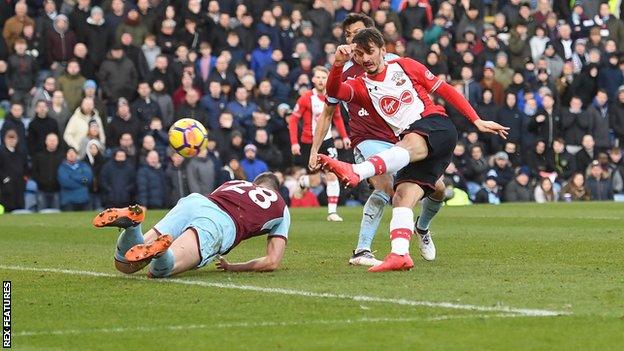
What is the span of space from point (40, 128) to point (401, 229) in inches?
607

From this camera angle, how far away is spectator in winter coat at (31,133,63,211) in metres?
25.9

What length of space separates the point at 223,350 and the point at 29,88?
19996mm

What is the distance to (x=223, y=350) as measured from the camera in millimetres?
7590

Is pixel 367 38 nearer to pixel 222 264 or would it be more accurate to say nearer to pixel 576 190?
pixel 222 264

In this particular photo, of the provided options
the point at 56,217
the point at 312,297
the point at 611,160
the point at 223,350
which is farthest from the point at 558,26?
the point at 223,350

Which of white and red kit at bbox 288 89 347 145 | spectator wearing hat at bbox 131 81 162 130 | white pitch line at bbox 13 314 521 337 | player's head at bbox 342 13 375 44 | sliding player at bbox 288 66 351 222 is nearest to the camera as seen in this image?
white pitch line at bbox 13 314 521 337

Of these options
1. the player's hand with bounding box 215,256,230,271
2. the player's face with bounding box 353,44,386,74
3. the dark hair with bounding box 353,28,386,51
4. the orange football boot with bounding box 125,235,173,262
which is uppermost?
the dark hair with bounding box 353,28,386,51

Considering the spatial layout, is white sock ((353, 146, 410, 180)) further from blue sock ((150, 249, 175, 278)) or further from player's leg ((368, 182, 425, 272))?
blue sock ((150, 249, 175, 278))

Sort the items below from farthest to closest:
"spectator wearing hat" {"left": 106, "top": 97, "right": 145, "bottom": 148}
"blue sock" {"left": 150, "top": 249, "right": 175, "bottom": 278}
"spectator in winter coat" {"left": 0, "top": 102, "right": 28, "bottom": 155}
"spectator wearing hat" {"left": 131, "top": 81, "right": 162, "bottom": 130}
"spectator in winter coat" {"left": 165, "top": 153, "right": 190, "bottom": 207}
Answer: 1. "spectator wearing hat" {"left": 131, "top": 81, "right": 162, "bottom": 130}
2. "spectator in winter coat" {"left": 165, "top": 153, "right": 190, "bottom": 207}
3. "spectator wearing hat" {"left": 106, "top": 97, "right": 145, "bottom": 148}
4. "spectator in winter coat" {"left": 0, "top": 102, "right": 28, "bottom": 155}
5. "blue sock" {"left": 150, "top": 249, "right": 175, "bottom": 278}

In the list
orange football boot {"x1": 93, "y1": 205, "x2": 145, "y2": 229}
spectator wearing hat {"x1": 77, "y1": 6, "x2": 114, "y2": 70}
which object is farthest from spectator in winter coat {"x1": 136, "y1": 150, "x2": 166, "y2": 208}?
orange football boot {"x1": 93, "y1": 205, "x2": 145, "y2": 229}

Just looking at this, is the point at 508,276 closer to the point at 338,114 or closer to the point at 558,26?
the point at 338,114

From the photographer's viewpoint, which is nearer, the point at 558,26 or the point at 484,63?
the point at 484,63

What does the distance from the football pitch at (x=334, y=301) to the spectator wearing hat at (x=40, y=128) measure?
10185mm

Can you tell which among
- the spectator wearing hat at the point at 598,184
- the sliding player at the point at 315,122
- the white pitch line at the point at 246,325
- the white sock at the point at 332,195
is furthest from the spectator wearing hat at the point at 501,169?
the white pitch line at the point at 246,325
